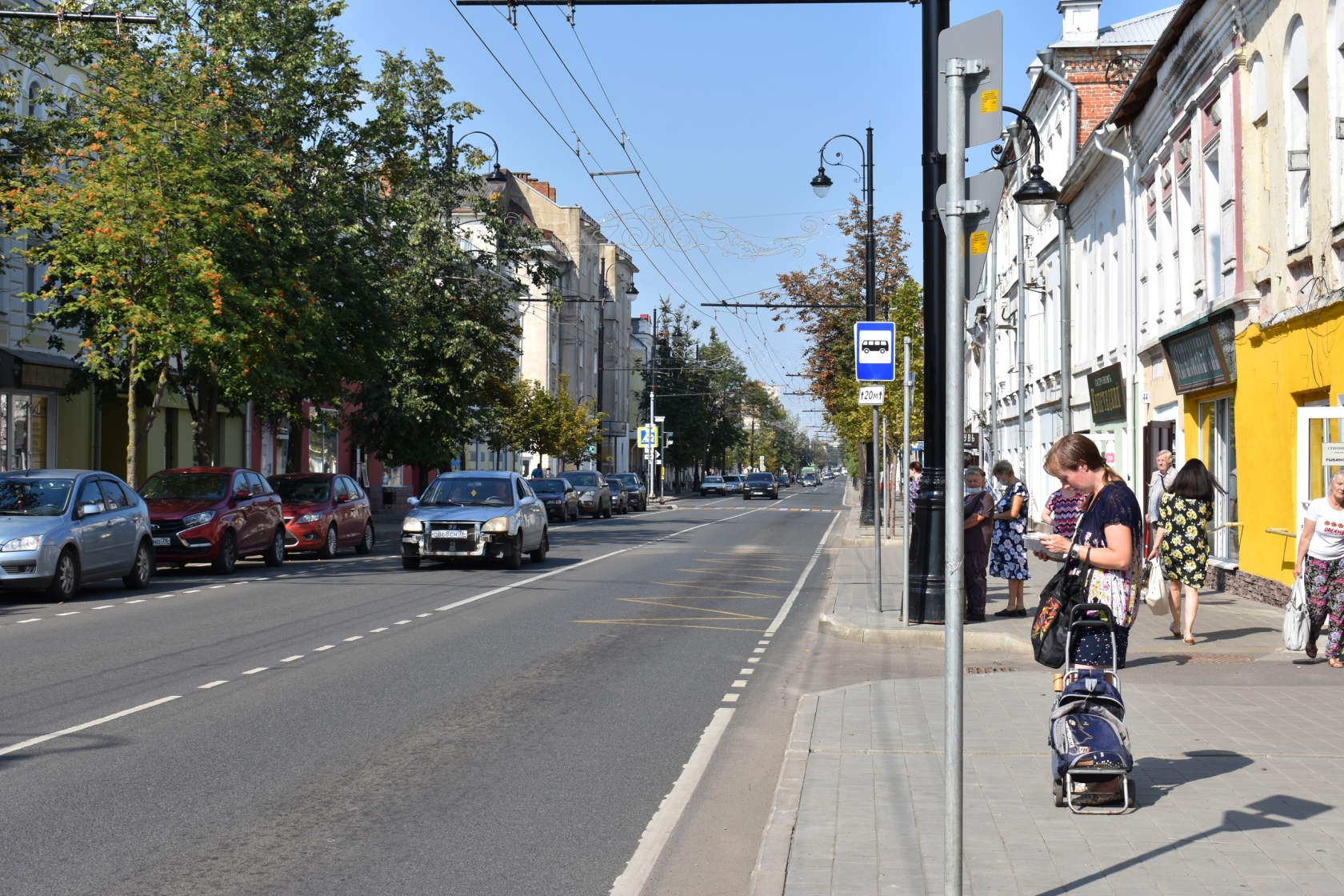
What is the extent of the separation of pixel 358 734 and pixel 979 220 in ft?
15.9

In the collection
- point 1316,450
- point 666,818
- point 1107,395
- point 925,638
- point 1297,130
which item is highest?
point 1297,130

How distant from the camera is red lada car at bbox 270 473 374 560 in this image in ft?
84.1

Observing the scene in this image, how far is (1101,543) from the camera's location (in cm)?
647

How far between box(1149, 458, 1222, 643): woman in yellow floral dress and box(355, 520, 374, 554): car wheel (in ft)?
58.4

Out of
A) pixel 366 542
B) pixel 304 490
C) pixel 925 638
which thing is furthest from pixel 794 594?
pixel 366 542

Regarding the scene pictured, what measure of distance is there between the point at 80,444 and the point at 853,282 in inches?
917

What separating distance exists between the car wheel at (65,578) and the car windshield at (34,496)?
0.58 m

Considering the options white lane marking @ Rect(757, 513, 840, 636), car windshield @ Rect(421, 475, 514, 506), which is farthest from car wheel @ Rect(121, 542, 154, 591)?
white lane marking @ Rect(757, 513, 840, 636)

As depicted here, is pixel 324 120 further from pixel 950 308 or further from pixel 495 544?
pixel 950 308

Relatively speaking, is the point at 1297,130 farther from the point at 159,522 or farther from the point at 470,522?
the point at 159,522

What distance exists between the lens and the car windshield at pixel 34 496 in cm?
1756

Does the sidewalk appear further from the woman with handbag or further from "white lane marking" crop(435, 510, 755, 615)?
"white lane marking" crop(435, 510, 755, 615)

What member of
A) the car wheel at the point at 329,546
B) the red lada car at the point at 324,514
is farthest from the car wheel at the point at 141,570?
the car wheel at the point at 329,546

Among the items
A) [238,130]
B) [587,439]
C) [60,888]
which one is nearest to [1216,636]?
[60,888]
